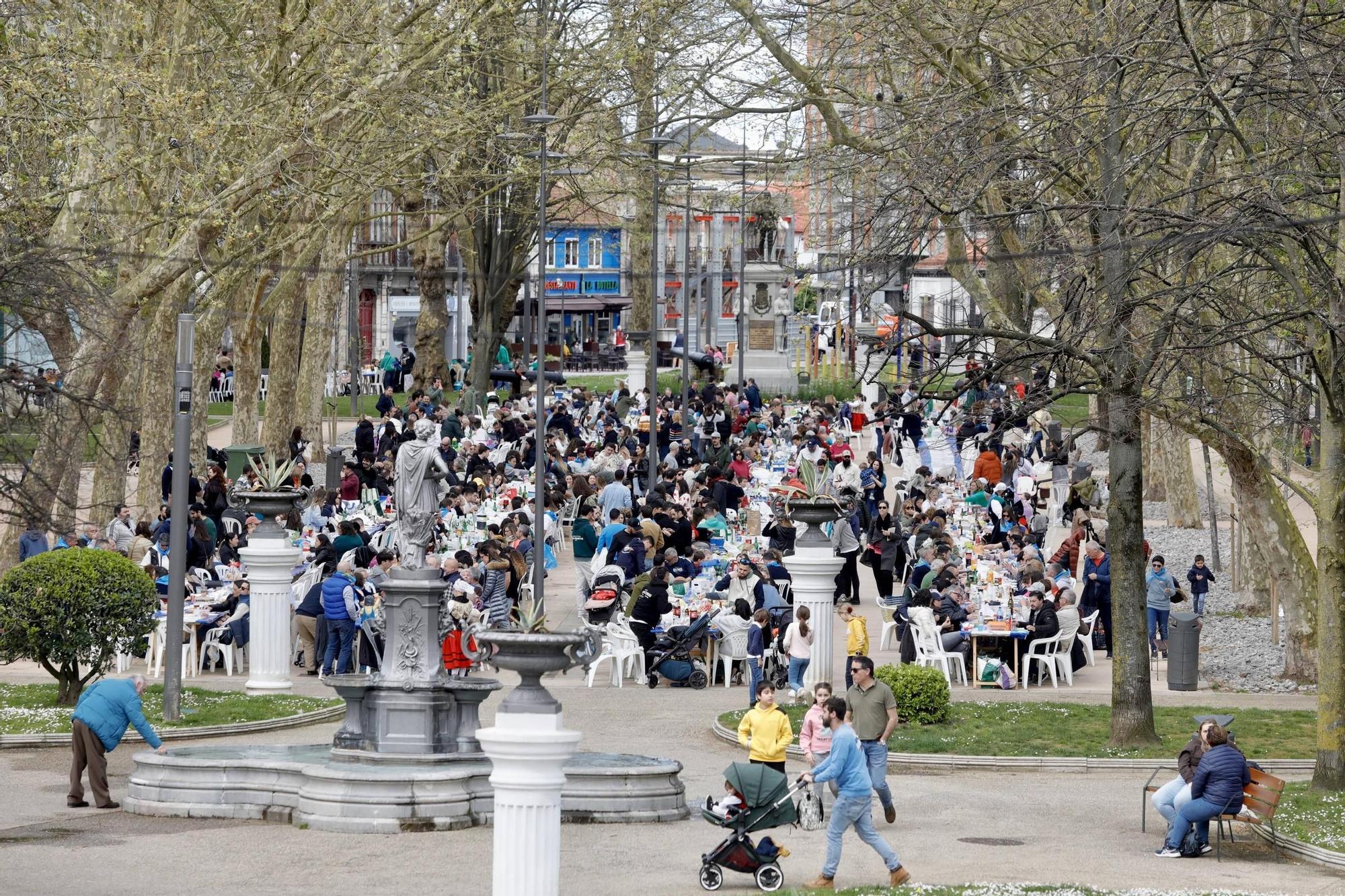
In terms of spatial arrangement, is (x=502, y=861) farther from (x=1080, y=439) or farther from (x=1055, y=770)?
(x=1080, y=439)

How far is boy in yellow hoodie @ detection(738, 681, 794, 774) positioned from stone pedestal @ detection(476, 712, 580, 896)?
3462 millimetres

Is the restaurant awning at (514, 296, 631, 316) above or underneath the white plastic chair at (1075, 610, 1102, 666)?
above

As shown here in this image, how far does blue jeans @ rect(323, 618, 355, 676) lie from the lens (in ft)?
72.7

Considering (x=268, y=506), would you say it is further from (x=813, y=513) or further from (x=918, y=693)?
(x=918, y=693)

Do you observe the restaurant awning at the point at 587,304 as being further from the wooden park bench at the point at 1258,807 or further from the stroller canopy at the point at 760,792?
the stroller canopy at the point at 760,792

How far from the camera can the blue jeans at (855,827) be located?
42.8 feet

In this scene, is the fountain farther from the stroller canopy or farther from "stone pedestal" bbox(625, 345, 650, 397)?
"stone pedestal" bbox(625, 345, 650, 397)

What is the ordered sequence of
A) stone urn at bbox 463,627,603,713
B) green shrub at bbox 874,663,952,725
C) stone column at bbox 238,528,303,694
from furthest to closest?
1. stone column at bbox 238,528,303,694
2. green shrub at bbox 874,663,952,725
3. stone urn at bbox 463,627,603,713

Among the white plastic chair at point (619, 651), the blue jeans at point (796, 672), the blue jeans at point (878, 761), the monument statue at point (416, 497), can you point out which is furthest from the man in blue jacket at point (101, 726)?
the white plastic chair at point (619, 651)

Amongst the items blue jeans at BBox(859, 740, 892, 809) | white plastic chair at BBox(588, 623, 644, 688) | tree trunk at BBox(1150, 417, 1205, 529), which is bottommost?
blue jeans at BBox(859, 740, 892, 809)

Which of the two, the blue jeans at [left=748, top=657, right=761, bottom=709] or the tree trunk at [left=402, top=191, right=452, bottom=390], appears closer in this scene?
the blue jeans at [left=748, top=657, right=761, bottom=709]

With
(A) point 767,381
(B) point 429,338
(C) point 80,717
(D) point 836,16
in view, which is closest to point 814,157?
(D) point 836,16

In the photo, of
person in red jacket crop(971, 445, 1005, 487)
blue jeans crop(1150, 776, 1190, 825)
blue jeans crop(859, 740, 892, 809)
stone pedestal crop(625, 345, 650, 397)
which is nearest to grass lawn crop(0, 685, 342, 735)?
blue jeans crop(859, 740, 892, 809)

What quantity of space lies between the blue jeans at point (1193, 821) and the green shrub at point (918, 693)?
482 centimetres
